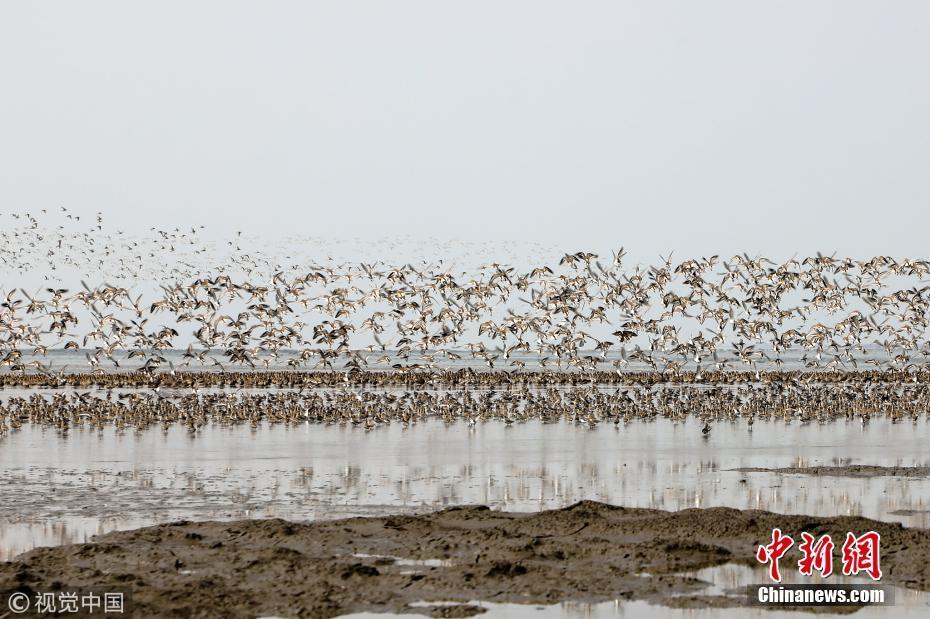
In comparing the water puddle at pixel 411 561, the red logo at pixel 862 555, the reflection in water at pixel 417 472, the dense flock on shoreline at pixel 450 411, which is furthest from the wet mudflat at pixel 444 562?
the dense flock on shoreline at pixel 450 411

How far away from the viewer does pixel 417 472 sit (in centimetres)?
2456

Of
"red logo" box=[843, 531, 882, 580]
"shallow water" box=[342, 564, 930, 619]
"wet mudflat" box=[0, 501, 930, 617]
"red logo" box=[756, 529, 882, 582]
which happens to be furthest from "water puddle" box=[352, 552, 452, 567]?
"red logo" box=[843, 531, 882, 580]

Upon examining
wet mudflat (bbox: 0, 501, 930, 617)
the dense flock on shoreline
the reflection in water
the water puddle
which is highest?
wet mudflat (bbox: 0, 501, 930, 617)

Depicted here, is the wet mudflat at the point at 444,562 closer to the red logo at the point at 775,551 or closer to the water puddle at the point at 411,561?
the water puddle at the point at 411,561

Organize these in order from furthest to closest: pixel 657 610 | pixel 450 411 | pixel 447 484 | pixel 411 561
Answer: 1. pixel 450 411
2. pixel 447 484
3. pixel 411 561
4. pixel 657 610

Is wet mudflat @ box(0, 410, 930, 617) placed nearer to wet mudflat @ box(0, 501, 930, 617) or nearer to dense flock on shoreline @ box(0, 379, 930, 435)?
wet mudflat @ box(0, 501, 930, 617)

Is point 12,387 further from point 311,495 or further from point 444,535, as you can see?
point 444,535

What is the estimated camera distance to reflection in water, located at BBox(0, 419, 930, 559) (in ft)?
62.9

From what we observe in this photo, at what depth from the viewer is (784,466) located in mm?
25297

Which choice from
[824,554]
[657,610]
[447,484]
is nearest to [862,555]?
[824,554]

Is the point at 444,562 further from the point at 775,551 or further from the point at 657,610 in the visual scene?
the point at 775,551

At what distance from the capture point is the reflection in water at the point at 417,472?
62.9 feet

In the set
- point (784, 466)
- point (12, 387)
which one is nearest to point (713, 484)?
point (784, 466)

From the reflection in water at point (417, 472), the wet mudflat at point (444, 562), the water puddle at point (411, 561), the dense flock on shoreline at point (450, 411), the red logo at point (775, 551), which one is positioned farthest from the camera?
the dense flock on shoreline at point (450, 411)
